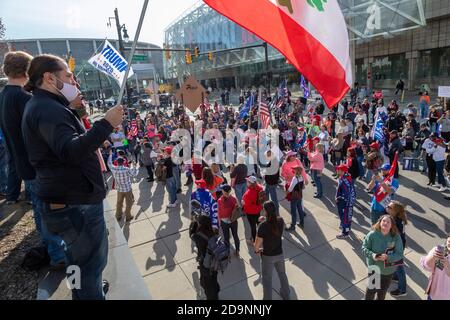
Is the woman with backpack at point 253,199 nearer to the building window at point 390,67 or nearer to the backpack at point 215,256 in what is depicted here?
the backpack at point 215,256

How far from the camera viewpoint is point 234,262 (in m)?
5.96

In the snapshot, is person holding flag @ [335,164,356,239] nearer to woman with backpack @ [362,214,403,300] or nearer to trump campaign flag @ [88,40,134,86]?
woman with backpack @ [362,214,403,300]

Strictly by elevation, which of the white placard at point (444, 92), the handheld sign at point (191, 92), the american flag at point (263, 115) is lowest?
the american flag at point (263, 115)

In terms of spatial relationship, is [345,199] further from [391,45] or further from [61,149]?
[391,45]

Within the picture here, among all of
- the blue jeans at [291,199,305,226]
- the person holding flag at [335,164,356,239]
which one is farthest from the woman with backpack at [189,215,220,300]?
the person holding flag at [335,164,356,239]

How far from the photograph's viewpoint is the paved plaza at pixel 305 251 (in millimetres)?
5098

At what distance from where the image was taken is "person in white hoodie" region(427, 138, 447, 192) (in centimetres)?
861

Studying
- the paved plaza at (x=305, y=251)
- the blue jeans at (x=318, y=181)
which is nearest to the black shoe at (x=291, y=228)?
the paved plaza at (x=305, y=251)

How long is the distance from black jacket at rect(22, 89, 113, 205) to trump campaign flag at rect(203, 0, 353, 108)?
95.1 inches

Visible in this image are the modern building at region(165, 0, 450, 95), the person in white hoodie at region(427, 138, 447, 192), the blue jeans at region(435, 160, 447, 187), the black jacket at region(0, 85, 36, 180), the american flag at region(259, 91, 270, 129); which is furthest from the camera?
the modern building at region(165, 0, 450, 95)

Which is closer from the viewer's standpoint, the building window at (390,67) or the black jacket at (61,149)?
the black jacket at (61,149)

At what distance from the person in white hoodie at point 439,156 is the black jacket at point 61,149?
9.51 metres
